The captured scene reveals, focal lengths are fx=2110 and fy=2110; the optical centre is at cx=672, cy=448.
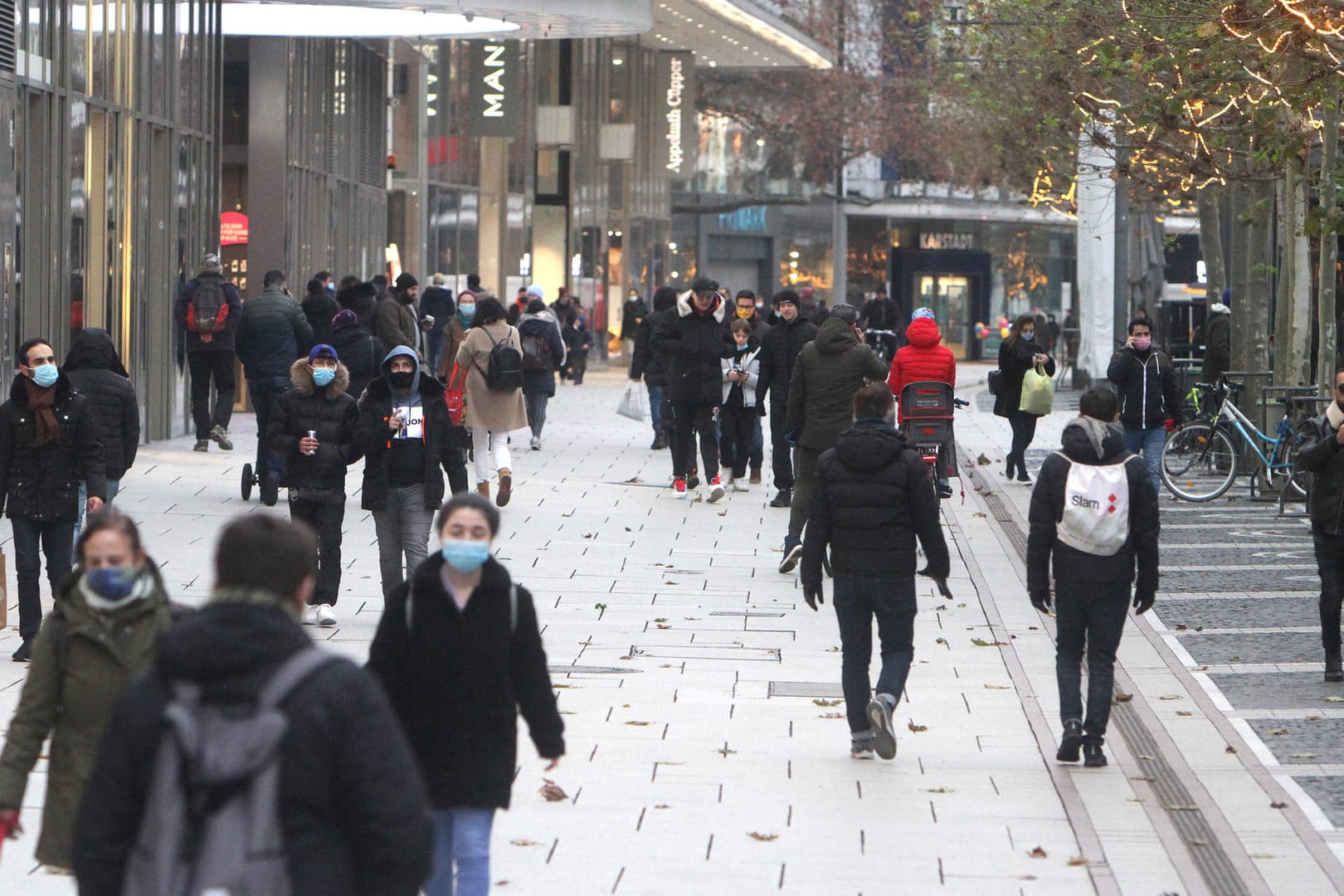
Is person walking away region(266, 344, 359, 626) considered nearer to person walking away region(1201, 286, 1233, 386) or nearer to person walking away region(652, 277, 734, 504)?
person walking away region(652, 277, 734, 504)

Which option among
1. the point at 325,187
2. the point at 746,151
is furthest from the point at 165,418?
the point at 746,151

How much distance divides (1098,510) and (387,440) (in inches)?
155

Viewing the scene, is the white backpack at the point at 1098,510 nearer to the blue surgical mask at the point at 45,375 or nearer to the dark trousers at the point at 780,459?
the blue surgical mask at the point at 45,375

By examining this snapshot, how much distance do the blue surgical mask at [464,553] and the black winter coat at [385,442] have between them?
17.9 feet

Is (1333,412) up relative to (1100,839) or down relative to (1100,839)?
up

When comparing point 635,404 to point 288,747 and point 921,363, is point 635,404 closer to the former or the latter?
point 921,363

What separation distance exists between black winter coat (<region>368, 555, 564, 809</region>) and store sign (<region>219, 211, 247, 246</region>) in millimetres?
22751

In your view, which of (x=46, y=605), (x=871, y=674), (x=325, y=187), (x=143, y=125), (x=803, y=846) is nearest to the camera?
(x=803, y=846)

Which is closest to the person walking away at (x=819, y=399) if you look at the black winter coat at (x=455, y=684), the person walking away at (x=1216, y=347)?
the black winter coat at (x=455, y=684)

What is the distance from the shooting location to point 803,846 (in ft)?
22.0

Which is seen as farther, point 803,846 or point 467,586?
point 803,846

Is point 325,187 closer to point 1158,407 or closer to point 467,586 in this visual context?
point 1158,407

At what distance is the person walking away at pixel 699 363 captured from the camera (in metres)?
16.6

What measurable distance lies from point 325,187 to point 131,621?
25448 millimetres
